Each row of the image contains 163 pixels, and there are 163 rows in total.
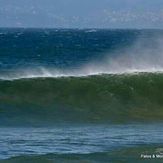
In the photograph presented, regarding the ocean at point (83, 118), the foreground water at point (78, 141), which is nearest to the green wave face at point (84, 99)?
the ocean at point (83, 118)

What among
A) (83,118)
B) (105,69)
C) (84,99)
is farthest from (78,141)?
(105,69)

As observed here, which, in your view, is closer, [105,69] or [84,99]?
[84,99]

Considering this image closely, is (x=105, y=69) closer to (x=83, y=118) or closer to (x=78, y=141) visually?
(x=83, y=118)

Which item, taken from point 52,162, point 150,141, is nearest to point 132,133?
point 150,141

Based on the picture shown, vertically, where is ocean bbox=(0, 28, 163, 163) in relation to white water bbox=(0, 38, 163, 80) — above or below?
below

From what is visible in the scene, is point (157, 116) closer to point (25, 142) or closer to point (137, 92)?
point (137, 92)

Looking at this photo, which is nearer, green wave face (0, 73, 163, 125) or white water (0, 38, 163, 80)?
green wave face (0, 73, 163, 125)

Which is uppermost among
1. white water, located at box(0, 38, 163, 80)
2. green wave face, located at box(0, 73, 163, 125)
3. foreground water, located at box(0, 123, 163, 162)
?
white water, located at box(0, 38, 163, 80)

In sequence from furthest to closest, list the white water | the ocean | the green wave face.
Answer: the white water < the green wave face < the ocean

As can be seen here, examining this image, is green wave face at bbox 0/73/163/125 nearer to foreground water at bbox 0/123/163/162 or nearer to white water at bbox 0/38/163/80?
white water at bbox 0/38/163/80

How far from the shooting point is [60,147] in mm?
19266

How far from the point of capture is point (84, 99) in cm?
3059

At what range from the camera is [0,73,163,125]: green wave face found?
2700 cm

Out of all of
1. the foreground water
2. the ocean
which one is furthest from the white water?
the foreground water
